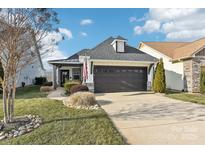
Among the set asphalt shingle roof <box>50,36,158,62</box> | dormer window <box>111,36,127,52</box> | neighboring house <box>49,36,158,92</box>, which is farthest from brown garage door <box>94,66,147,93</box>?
dormer window <box>111,36,127,52</box>

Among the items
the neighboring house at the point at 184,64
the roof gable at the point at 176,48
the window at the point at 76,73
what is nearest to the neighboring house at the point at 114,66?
the neighboring house at the point at 184,64

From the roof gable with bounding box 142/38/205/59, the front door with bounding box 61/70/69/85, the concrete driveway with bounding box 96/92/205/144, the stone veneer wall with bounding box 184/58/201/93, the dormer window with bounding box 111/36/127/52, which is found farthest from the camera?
the front door with bounding box 61/70/69/85

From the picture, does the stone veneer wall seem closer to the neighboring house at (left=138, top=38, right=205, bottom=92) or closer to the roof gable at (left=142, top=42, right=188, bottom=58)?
the neighboring house at (left=138, top=38, right=205, bottom=92)

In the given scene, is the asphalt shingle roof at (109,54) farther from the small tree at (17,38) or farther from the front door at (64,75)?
the small tree at (17,38)

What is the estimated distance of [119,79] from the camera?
58.4ft

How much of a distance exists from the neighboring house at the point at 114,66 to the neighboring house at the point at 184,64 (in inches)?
98.6

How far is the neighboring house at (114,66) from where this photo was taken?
55.0 feet

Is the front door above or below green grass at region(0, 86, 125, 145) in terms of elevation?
above

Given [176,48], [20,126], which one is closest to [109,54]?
[176,48]

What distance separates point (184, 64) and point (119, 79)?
592 cm

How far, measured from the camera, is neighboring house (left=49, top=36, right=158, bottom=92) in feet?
55.0

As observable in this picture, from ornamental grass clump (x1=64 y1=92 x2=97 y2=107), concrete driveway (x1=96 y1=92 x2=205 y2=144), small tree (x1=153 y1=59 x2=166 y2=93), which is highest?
small tree (x1=153 y1=59 x2=166 y2=93)

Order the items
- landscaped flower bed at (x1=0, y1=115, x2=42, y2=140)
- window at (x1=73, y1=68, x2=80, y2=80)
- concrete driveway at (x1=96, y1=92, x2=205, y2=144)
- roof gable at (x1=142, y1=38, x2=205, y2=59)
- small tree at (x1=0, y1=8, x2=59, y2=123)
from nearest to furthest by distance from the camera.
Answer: concrete driveway at (x1=96, y1=92, x2=205, y2=144)
landscaped flower bed at (x1=0, y1=115, x2=42, y2=140)
small tree at (x1=0, y1=8, x2=59, y2=123)
roof gable at (x1=142, y1=38, x2=205, y2=59)
window at (x1=73, y1=68, x2=80, y2=80)
